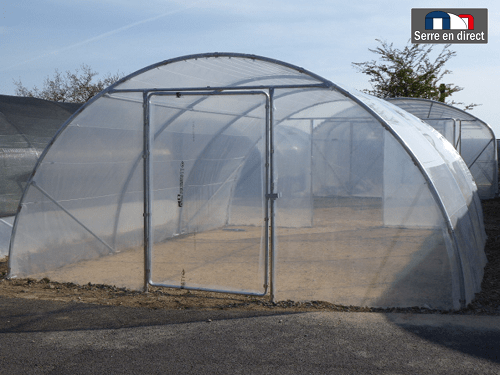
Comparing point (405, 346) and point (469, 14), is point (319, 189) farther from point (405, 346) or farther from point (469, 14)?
point (469, 14)

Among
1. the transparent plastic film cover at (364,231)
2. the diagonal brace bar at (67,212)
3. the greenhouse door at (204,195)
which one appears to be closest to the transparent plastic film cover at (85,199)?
the diagonal brace bar at (67,212)

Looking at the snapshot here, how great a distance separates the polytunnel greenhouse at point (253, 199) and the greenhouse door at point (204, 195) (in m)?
0.03

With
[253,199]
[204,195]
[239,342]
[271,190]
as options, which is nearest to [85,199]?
[204,195]

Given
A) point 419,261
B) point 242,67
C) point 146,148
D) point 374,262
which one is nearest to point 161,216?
point 146,148

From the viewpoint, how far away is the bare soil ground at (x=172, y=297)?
247 inches

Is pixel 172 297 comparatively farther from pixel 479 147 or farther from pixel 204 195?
pixel 479 147

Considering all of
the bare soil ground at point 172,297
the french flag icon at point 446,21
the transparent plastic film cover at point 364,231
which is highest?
the french flag icon at point 446,21

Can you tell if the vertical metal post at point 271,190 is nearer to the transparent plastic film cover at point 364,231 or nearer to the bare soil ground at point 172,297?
the transparent plastic film cover at point 364,231

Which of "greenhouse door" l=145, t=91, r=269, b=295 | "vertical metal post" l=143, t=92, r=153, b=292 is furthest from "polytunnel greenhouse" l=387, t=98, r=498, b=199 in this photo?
"vertical metal post" l=143, t=92, r=153, b=292

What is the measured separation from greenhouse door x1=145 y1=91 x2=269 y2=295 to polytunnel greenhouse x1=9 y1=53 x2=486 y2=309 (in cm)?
3

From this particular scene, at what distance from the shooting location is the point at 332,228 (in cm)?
678

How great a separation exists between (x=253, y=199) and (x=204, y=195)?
4.07ft

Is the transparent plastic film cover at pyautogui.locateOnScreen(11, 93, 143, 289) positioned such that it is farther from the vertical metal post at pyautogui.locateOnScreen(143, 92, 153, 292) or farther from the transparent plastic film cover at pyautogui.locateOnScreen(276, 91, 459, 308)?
the transparent plastic film cover at pyautogui.locateOnScreen(276, 91, 459, 308)

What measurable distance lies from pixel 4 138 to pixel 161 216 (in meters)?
3.88
